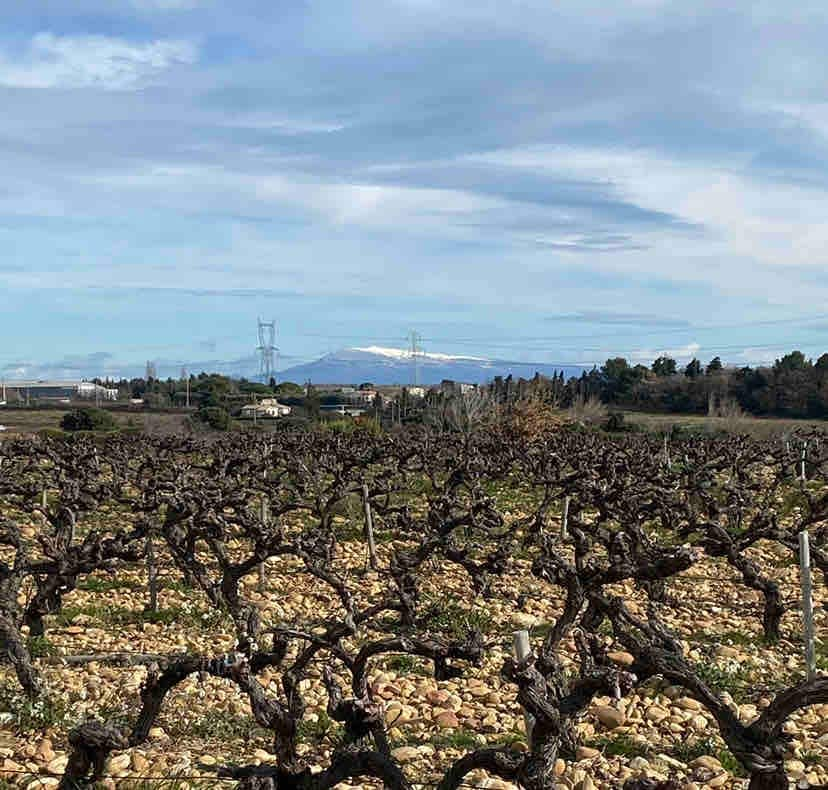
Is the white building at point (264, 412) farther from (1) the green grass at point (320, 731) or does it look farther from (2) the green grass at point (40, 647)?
(1) the green grass at point (320, 731)

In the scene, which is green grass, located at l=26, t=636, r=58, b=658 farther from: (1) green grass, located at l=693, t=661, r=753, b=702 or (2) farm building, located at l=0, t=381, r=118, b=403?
(2) farm building, located at l=0, t=381, r=118, b=403

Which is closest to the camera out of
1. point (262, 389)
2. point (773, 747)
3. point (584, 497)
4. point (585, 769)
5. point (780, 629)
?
point (773, 747)

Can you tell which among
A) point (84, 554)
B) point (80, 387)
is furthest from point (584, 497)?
point (80, 387)

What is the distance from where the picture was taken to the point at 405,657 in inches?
355

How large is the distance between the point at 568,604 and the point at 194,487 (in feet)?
26.2

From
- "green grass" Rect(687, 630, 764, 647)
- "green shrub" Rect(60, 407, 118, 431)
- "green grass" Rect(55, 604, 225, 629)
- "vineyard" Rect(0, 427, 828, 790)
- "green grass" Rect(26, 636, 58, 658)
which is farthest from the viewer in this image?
"green shrub" Rect(60, 407, 118, 431)

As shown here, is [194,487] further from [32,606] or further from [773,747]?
[773,747]

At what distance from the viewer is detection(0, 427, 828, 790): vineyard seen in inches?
200

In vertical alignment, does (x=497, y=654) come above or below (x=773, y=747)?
below

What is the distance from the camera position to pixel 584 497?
13633mm

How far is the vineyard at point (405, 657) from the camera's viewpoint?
16.7 ft

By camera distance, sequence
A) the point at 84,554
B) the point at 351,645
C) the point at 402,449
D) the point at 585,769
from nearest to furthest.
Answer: the point at 585,769 → the point at 84,554 → the point at 351,645 → the point at 402,449

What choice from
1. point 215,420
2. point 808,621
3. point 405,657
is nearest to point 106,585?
point 405,657

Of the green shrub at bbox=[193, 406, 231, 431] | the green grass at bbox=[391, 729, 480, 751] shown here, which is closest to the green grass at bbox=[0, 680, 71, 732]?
the green grass at bbox=[391, 729, 480, 751]
